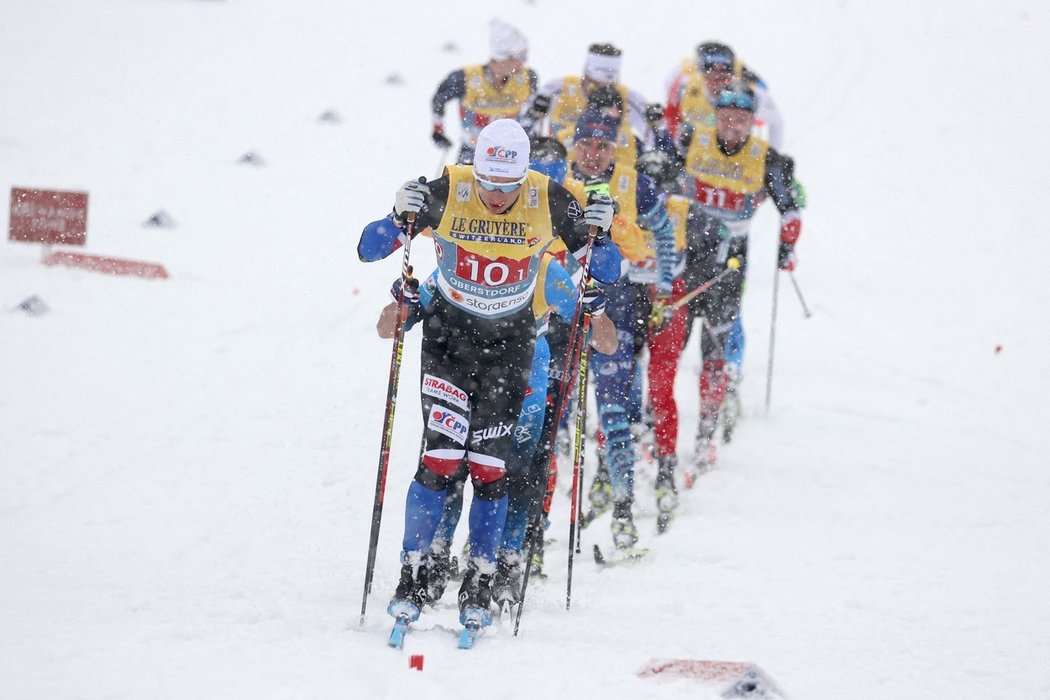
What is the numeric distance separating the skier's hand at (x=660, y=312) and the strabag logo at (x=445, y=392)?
98.7 inches

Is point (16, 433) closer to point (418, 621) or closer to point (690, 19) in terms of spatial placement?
point (418, 621)

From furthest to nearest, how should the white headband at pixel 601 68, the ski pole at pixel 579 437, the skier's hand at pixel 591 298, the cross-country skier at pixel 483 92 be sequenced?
the cross-country skier at pixel 483 92
the white headband at pixel 601 68
the ski pole at pixel 579 437
the skier's hand at pixel 591 298

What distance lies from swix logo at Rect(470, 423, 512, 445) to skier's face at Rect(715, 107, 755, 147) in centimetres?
419

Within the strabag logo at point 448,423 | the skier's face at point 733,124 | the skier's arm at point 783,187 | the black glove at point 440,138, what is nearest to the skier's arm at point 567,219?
the strabag logo at point 448,423

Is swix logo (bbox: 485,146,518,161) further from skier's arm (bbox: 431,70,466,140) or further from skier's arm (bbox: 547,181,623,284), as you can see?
skier's arm (bbox: 431,70,466,140)

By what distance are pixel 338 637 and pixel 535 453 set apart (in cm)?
154

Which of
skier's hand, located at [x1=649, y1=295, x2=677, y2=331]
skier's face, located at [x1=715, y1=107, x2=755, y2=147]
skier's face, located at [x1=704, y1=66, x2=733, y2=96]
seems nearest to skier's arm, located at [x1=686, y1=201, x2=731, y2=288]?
skier's face, located at [x1=715, y1=107, x2=755, y2=147]

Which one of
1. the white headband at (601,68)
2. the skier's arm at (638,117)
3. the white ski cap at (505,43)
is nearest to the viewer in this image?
the skier's arm at (638,117)

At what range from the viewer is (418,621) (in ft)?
16.0

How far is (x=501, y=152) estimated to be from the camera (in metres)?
→ 4.75

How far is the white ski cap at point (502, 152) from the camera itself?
15.6 ft

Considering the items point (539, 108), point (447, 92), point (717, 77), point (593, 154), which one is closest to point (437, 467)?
point (593, 154)

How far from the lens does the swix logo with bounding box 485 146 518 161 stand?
475 cm

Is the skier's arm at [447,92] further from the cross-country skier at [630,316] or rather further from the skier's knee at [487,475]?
the skier's knee at [487,475]
